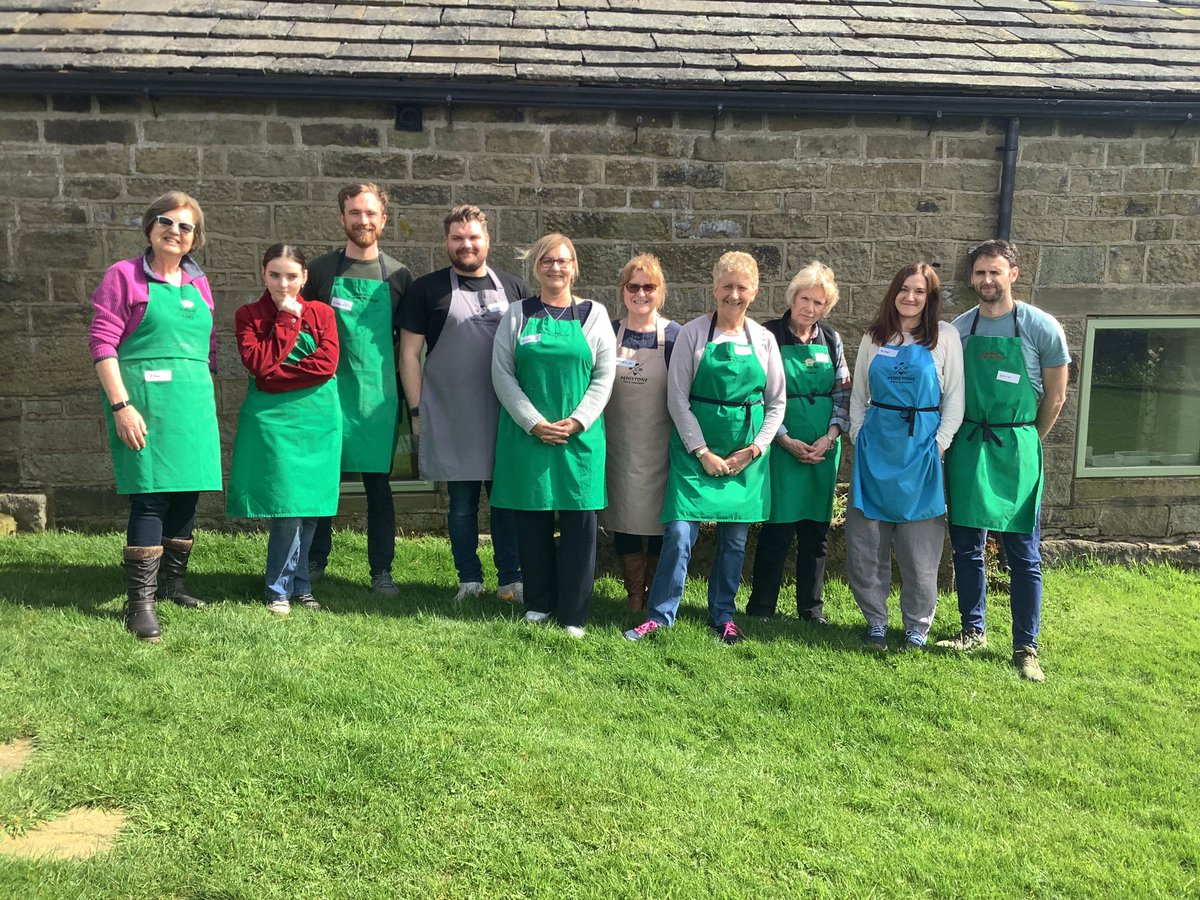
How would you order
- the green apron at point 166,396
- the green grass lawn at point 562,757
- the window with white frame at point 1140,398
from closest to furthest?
the green grass lawn at point 562,757
the green apron at point 166,396
the window with white frame at point 1140,398

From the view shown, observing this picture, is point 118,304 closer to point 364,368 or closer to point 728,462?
point 364,368

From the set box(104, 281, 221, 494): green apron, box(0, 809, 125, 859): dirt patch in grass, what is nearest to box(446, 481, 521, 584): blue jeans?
box(104, 281, 221, 494): green apron

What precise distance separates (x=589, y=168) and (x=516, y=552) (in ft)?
9.14

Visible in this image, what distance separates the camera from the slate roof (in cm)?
585

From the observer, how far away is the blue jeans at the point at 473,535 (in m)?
4.98

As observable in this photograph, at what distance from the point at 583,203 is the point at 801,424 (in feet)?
8.16

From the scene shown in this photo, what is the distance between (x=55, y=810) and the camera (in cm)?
293

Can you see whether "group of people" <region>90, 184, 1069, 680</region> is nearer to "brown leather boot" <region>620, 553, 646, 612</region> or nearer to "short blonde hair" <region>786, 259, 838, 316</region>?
"short blonde hair" <region>786, 259, 838, 316</region>

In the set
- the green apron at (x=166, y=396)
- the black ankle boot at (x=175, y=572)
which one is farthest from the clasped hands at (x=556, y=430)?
the black ankle boot at (x=175, y=572)

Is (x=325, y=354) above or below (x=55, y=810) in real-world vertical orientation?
above

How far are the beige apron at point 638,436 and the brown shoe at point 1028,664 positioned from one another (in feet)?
6.43

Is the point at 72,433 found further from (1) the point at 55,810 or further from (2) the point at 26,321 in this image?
(1) the point at 55,810

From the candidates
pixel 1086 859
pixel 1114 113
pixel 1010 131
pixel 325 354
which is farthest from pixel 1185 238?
pixel 325 354

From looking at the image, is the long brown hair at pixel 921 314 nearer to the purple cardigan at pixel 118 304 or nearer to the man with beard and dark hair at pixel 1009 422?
the man with beard and dark hair at pixel 1009 422
